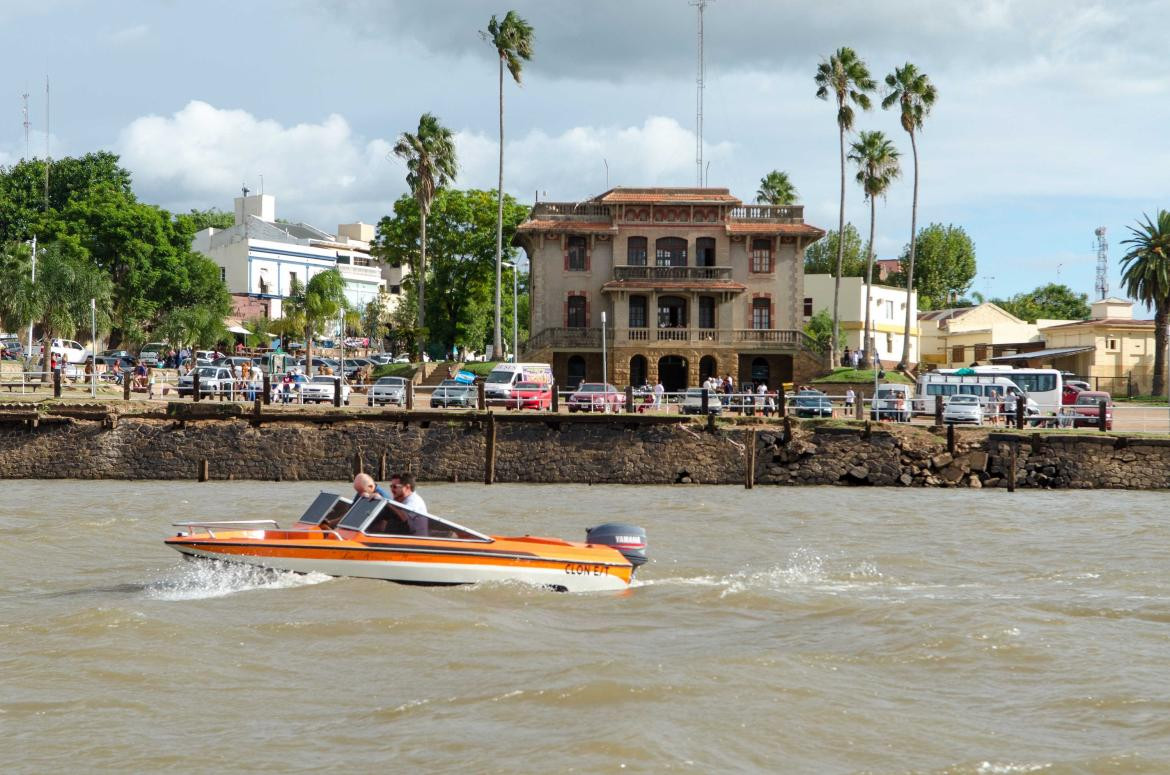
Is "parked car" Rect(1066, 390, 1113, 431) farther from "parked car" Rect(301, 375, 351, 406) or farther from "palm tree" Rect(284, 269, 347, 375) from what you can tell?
"palm tree" Rect(284, 269, 347, 375)

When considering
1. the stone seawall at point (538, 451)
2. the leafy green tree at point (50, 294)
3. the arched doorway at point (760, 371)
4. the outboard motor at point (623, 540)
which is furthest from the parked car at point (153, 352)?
the outboard motor at point (623, 540)

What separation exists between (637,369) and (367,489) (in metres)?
42.4

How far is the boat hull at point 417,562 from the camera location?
16.7 meters

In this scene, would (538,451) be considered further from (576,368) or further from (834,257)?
(834,257)

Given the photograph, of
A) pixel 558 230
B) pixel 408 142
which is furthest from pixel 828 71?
pixel 408 142

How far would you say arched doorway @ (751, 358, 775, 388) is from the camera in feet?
193

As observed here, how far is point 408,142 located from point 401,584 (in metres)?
51.7

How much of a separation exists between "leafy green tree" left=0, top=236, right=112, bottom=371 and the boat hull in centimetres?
3572

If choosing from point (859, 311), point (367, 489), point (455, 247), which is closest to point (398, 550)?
point (367, 489)

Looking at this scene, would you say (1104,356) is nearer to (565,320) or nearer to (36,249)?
(565,320)

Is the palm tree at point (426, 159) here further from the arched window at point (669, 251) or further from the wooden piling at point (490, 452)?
the wooden piling at point (490, 452)

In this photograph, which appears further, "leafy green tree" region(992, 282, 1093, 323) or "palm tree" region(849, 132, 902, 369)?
"leafy green tree" region(992, 282, 1093, 323)

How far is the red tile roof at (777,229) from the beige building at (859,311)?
1771cm

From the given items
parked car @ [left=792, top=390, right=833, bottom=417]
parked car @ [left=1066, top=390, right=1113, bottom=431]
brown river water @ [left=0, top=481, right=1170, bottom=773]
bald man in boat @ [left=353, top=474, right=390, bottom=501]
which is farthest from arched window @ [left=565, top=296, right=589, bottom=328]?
bald man in boat @ [left=353, top=474, right=390, bottom=501]
